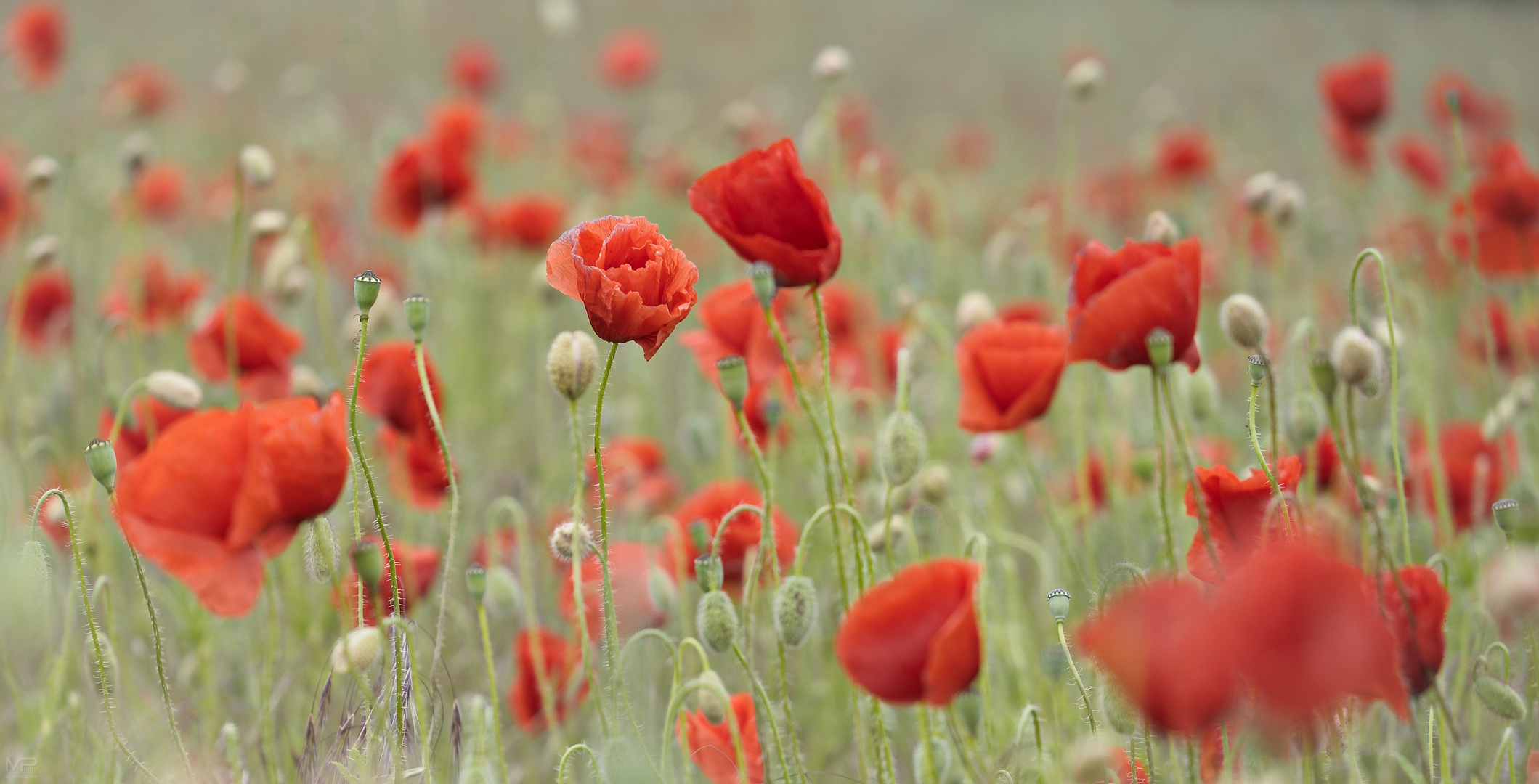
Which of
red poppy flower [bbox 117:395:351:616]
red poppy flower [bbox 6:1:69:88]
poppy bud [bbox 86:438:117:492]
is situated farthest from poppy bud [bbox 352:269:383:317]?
red poppy flower [bbox 6:1:69:88]

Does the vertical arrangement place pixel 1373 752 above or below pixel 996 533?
below

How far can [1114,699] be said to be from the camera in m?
0.83

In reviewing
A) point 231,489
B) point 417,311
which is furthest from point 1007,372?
point 231,489

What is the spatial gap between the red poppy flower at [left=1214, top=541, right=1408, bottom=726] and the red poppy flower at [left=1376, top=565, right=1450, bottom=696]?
1.05 feet

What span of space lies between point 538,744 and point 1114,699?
0.99 metres

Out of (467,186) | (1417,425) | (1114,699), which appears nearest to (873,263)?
(467,186)

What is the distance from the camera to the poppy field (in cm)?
86

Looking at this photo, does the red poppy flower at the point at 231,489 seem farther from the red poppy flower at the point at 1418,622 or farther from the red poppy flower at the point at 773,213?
the red poppy flower at the point at 1418,622

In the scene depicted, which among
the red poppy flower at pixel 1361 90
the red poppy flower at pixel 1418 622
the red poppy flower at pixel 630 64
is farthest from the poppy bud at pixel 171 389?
the red poppy flower at pixel 630 64

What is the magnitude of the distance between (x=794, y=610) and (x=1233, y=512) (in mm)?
361

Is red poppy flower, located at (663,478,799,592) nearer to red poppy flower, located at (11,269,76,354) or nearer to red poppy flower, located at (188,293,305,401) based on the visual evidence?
red poppy flower, located at (188,293,305,401)

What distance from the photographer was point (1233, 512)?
939 mm

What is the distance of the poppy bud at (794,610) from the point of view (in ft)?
3.06

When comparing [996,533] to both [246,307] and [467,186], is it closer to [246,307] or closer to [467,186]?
[246,307]
